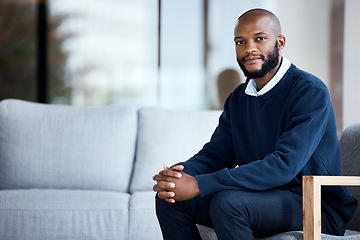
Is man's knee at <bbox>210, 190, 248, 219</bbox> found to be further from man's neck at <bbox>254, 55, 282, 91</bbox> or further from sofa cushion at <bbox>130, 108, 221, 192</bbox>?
sofa cushion at <bbox>130, 108, 221, 192</bbox>

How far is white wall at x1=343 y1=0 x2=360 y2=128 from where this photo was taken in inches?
161

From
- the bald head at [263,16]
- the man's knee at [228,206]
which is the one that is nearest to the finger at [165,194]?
the man's knee at [228,206]

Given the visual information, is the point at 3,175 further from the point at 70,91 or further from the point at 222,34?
the point at 222,34

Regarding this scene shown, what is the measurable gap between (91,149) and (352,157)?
1.44 meters

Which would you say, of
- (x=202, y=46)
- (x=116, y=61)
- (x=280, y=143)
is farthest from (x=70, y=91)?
(x=280, y=143)

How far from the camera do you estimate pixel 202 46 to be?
4.37m

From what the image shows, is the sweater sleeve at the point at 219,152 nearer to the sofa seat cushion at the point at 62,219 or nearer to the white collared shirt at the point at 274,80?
the white collared shirt at the point at 274,80

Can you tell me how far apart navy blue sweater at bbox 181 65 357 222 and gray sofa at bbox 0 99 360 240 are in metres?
0.71

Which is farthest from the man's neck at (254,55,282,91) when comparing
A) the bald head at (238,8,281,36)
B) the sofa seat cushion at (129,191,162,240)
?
the sofa seat cushion at (129,191,162,240)

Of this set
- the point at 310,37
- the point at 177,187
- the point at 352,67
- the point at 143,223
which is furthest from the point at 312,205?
the point at 310,37

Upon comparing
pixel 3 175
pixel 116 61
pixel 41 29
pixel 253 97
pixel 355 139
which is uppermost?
pixel 41 29

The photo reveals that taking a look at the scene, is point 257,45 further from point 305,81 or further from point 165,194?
point 165,194

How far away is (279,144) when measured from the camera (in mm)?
1514

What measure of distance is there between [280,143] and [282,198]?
6.7 inches
